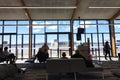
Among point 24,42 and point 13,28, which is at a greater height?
point 13,28

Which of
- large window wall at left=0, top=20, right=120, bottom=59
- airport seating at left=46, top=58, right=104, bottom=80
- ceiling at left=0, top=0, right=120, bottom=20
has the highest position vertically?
ceiling at left=0, top=0, right=120, bottom=20

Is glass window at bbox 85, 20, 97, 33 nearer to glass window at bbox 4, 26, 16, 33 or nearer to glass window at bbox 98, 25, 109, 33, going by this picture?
glass window at bbox 98, 25, 109, 33

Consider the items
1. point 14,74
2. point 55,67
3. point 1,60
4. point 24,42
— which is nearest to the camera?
point 14,74

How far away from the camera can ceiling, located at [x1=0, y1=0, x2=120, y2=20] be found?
38.9ft

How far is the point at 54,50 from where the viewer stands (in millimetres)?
13602

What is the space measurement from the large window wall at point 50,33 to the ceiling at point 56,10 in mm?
593

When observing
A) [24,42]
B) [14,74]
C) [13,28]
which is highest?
[13,28]

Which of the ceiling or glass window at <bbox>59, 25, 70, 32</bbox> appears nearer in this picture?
the ceiling

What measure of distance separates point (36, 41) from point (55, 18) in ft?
7.85

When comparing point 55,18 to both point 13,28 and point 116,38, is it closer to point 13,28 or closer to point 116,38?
point 13,28

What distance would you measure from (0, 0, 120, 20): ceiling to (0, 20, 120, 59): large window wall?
59 centimetres

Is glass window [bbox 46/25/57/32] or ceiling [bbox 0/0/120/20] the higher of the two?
ceiling [bbox 0/0/120/20]

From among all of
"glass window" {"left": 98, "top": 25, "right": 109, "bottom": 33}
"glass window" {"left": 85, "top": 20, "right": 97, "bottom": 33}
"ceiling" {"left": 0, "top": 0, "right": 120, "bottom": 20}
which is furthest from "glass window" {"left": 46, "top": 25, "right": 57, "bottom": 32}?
"glass window" {"left": 98, "top": 25, "right": 109, "bottom": 33}

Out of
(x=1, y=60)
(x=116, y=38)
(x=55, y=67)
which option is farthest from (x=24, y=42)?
(x=55, y=67)
